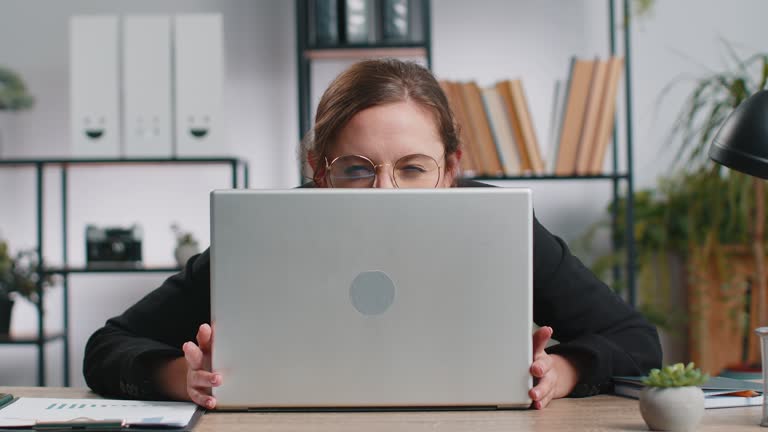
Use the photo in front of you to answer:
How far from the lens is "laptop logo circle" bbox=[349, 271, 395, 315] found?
860 millimetres

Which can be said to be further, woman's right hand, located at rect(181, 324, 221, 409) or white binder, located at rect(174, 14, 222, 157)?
white binder, located at rect(174, 14, 222, 157)

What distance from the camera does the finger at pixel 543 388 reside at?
2.97 ft

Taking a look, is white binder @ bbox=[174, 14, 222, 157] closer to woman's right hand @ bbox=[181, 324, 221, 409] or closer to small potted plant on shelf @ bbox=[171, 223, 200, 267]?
small potted plant on shelf @ bbox=[171, 223, 200, 267]

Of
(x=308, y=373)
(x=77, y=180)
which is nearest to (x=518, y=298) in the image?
(x=308, y=373)

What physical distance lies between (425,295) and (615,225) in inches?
73.9

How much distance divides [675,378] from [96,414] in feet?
2.12

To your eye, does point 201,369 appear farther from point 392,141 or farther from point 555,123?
point 555,123

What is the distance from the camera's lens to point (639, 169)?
8.87 feet

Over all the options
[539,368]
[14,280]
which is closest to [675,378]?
[539,368]

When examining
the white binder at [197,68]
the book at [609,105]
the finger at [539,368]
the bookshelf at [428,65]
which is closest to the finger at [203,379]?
the finger at [539,368]

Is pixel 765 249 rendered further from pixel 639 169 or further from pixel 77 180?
pixel 77 180

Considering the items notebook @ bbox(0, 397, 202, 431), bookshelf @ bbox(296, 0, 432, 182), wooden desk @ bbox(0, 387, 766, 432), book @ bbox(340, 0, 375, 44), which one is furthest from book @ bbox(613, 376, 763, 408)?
book @ bbox(340, 0, 375, 44)

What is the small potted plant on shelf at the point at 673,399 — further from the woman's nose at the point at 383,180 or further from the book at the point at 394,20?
the book at the point at 394,20

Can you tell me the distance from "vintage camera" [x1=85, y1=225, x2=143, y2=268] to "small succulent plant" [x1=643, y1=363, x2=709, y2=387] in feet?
6.44
